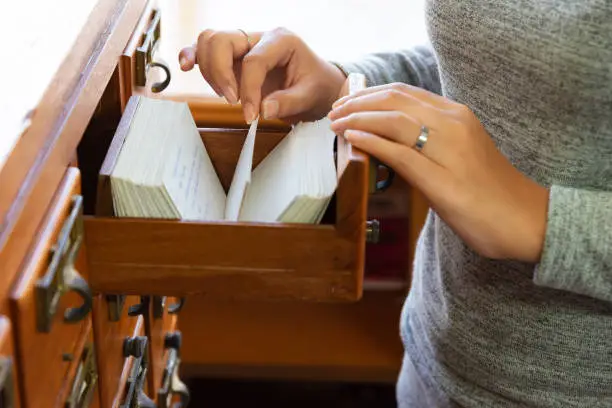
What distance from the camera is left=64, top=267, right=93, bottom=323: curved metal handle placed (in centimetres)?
61

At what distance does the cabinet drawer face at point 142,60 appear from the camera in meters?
0.86

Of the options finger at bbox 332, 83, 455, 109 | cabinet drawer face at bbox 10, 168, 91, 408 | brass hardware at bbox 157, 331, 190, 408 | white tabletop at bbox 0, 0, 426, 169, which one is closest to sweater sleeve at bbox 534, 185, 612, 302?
finger at bbox 332, 83, 455, 109

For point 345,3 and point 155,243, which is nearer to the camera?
point 155,243

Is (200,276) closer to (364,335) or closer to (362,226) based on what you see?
(362,226)

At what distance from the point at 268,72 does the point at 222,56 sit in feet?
0.20

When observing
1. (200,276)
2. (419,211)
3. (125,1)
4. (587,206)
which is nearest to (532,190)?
(587,206)

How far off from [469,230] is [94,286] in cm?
29

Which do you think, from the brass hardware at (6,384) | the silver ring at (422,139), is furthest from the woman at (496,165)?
the brass hardware at (6,384)

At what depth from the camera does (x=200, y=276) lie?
68cm

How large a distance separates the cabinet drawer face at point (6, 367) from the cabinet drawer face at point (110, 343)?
0.20 m

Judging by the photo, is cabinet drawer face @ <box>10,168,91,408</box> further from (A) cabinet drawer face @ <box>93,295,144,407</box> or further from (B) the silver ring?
(B) the silver ring

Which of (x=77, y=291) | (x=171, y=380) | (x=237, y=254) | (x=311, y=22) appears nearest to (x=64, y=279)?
(x=77, y=291)

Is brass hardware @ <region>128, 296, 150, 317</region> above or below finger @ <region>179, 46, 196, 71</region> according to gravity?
below

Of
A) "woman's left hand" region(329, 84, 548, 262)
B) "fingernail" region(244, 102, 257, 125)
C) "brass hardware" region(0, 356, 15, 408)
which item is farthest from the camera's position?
"fingernail" region(244, 102, 257, 125)
